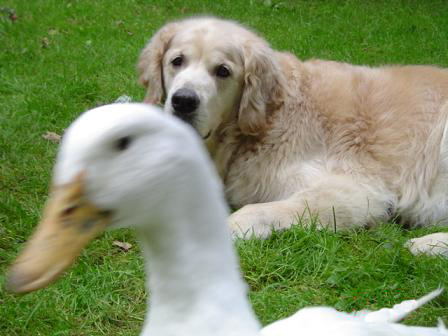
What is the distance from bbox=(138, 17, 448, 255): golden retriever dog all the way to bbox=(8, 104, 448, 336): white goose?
8.17 ft

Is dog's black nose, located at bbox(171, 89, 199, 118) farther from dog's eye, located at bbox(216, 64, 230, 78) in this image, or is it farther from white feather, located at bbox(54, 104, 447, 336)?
white feather, located at bbox(54, 104, 447, 336)

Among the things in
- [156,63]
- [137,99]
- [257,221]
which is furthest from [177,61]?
[137,99]

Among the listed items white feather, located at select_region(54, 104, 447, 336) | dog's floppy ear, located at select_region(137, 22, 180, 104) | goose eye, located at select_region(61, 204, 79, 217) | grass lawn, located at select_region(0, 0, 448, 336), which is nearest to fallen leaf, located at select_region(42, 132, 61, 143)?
grass lawn, located at select_region(0, 0, 448, 336)

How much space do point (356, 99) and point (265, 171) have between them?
2.63 ft

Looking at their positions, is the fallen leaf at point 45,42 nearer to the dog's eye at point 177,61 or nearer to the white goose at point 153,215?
the dog's eye at point 177,61

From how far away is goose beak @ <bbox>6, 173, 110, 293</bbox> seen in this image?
1413 mm

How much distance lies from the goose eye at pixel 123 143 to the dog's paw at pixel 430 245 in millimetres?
2442

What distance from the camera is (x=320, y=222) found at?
3.90 meters

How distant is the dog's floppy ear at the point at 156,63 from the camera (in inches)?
174

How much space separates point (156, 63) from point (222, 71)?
0.51m

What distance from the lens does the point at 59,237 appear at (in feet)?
4.79

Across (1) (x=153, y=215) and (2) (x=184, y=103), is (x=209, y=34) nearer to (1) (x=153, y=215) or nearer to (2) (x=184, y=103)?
(2) (x=184, y=103)

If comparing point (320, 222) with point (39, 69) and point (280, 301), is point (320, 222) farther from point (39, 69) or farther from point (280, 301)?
point (39, 69)

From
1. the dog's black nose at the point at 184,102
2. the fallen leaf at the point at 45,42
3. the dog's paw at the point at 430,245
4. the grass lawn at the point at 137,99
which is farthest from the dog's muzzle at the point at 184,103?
the fallen leaf at the point at 45,42
